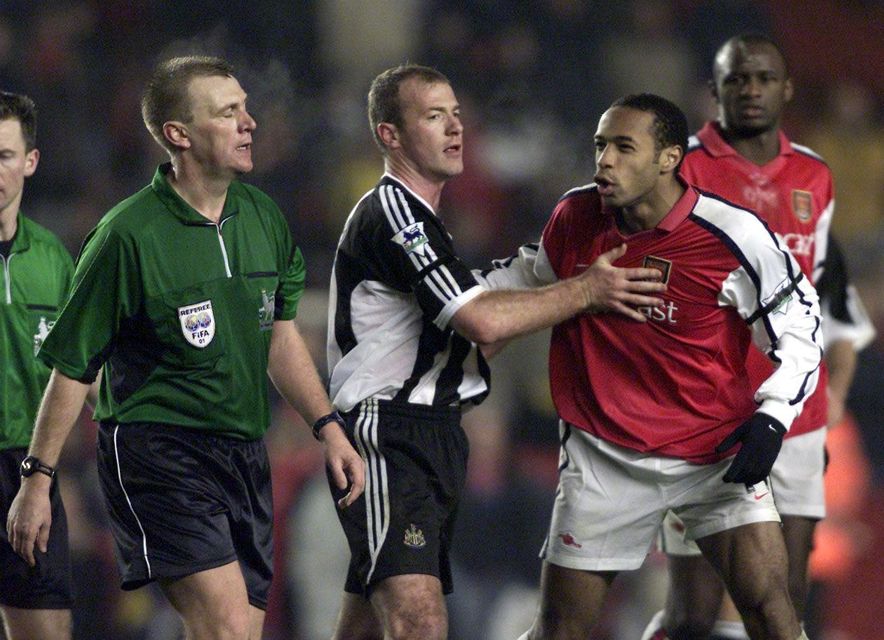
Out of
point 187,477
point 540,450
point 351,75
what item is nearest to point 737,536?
point 187,477

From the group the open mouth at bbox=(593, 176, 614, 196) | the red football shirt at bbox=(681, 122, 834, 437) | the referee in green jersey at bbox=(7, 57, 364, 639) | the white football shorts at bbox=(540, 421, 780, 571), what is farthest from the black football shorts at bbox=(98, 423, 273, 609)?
the red football shirt at bbox=(681, 122, 834, 437)

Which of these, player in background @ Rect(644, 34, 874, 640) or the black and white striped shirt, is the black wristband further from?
player in background @ Rect(644, 34, 874, 640)

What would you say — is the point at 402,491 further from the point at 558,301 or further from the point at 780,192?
the point at 780,192

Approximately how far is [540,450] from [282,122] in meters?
2.54

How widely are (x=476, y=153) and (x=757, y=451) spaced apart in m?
5.59

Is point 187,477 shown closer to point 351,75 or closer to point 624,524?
point 624,524

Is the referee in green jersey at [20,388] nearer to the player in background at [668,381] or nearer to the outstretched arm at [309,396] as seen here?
the outstretched arm at [309,396]

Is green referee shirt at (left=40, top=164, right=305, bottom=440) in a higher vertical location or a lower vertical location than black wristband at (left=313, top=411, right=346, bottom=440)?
higher

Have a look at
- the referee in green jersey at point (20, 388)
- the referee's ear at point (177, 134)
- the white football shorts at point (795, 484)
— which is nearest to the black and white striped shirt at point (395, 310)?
the referee's ear at point (177, 134)

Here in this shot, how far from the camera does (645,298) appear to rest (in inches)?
167

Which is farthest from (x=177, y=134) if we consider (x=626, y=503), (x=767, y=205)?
(x=767, y=205)

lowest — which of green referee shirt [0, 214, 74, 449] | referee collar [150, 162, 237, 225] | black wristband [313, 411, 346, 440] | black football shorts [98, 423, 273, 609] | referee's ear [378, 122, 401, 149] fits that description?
black football shorts [98, 423, 273, 609]

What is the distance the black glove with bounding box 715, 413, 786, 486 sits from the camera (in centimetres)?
407

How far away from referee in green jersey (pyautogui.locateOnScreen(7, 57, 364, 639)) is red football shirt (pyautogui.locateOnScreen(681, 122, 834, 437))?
1.66m
